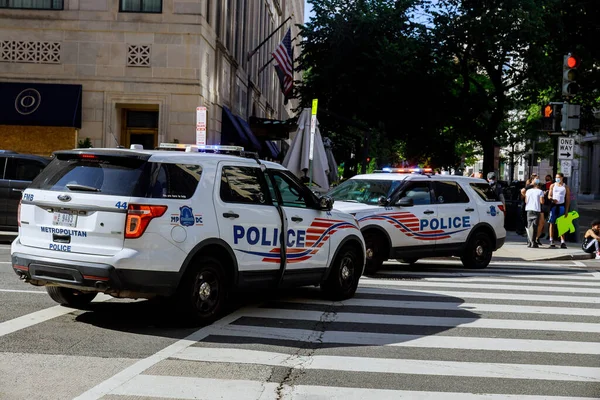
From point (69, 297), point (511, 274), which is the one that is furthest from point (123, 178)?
point (511, 274)

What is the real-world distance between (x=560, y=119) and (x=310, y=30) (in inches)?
612

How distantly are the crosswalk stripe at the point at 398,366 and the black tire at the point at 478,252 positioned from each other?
28.4ft

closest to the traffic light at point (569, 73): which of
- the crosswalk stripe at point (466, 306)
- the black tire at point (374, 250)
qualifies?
the black tire at point (374, 250)

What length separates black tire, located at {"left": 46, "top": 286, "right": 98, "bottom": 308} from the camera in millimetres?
8867

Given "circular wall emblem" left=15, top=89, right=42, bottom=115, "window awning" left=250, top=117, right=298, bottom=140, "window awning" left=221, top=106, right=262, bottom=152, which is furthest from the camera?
"window awning" left=250, top=117, right=298, bottom=140

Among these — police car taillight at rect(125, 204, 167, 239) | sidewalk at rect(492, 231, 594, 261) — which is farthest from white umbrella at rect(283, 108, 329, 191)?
police car taillight at rect(125, 204, 167, 239)

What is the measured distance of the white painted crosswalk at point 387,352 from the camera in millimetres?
5945

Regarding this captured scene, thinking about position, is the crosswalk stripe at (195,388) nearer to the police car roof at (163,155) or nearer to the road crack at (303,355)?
the road crack at (303,355)

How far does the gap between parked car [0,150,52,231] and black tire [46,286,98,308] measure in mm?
7958

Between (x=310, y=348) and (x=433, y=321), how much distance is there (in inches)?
85.2

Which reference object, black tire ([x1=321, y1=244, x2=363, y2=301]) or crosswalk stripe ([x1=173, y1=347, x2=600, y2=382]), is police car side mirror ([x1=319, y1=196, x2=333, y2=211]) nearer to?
black tire ([x1=321, y1=244, x2=363, y2=301])

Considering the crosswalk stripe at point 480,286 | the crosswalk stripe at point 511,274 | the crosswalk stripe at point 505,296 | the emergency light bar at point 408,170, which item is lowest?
the crosswalk stripe at point 505,296

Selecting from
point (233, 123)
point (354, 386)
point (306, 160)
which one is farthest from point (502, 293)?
point (233, 123)

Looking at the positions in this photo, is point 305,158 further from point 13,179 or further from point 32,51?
point 32,51
